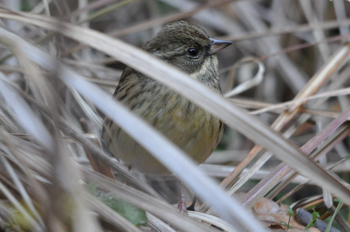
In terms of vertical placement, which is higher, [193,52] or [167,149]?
[193,52]

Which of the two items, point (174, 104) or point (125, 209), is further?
point (174, 104)

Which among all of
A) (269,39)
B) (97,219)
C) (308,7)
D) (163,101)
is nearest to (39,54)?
A: (97,219)

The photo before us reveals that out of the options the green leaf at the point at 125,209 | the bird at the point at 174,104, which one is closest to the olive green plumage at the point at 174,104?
the bird at the point at 174,104

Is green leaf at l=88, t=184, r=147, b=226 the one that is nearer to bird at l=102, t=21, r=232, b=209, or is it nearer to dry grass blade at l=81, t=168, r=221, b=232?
dry grass blade at l=81, t=168, r=221, b=232

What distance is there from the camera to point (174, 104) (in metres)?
1.85

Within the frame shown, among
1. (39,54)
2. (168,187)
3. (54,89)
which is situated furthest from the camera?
(168,187)

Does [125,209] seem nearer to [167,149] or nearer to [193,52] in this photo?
[167,149]

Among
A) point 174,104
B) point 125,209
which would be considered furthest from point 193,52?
point 125,209

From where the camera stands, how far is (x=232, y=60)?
3.89 metres

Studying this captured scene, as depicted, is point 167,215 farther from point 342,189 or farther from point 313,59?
point 313,59

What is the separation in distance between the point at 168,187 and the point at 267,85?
1171 mm

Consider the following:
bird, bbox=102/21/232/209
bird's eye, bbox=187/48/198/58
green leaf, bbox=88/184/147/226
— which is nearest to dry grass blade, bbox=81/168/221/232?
green leaf, bbox=88/184/147/226

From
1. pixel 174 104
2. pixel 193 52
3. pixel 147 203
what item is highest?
pixel 193 52

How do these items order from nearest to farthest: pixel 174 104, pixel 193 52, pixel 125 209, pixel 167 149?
pixel 167 149
pixel 125 209
pixel 174 104
pixel 193 52
